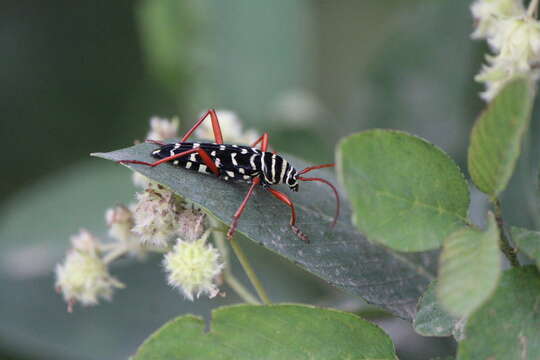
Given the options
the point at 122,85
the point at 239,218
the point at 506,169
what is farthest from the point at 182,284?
the point at 122,85

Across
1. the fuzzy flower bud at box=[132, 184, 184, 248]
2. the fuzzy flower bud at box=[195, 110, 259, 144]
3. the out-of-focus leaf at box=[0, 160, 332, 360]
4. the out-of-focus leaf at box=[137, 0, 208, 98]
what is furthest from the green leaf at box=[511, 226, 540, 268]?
the out-of-focus leaf at box=[137, 0, 208, 98]

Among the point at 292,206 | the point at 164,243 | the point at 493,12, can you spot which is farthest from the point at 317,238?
the point at 493,12

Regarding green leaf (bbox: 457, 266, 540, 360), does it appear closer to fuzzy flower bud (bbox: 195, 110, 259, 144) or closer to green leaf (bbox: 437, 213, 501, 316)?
green leaf (bbox: 437, 213, 501, 316)

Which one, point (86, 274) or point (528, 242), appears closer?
point (528, 242)

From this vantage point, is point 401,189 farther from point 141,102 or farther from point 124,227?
point 141,102

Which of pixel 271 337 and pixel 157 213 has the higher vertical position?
pixel 157 213
